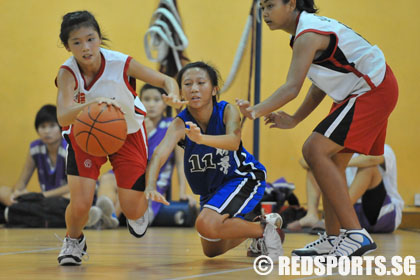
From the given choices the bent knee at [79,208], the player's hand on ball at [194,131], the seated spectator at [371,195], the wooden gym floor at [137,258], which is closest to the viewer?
the wooden gym floor at [137,258]

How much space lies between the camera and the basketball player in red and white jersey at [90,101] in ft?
10.1

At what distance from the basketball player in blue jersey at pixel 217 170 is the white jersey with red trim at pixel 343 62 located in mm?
514

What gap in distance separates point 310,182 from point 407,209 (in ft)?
4.75

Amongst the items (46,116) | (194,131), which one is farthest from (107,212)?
(194,131)

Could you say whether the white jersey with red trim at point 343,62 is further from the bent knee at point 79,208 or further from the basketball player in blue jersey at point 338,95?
the bent knee at point 79,208

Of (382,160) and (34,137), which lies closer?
(382,160)

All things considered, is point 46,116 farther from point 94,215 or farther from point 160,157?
point 160,157

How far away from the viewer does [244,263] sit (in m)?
3.02

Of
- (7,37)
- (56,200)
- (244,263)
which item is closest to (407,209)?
(56,200)

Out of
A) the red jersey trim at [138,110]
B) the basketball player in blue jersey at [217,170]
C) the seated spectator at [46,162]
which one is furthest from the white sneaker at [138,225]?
the seated spectator at [46,162]

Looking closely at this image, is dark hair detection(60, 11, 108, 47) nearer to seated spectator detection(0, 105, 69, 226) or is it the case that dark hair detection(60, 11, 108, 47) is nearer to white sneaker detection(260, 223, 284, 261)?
white sneaker detection(260, 223, 284, 261)

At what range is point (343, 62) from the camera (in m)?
3.07

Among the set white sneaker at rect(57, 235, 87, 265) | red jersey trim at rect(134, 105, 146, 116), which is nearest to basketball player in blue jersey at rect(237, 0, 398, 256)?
red jersey trim at rect(134, 105, 146, 116)

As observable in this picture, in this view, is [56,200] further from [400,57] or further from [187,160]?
[400,57]
